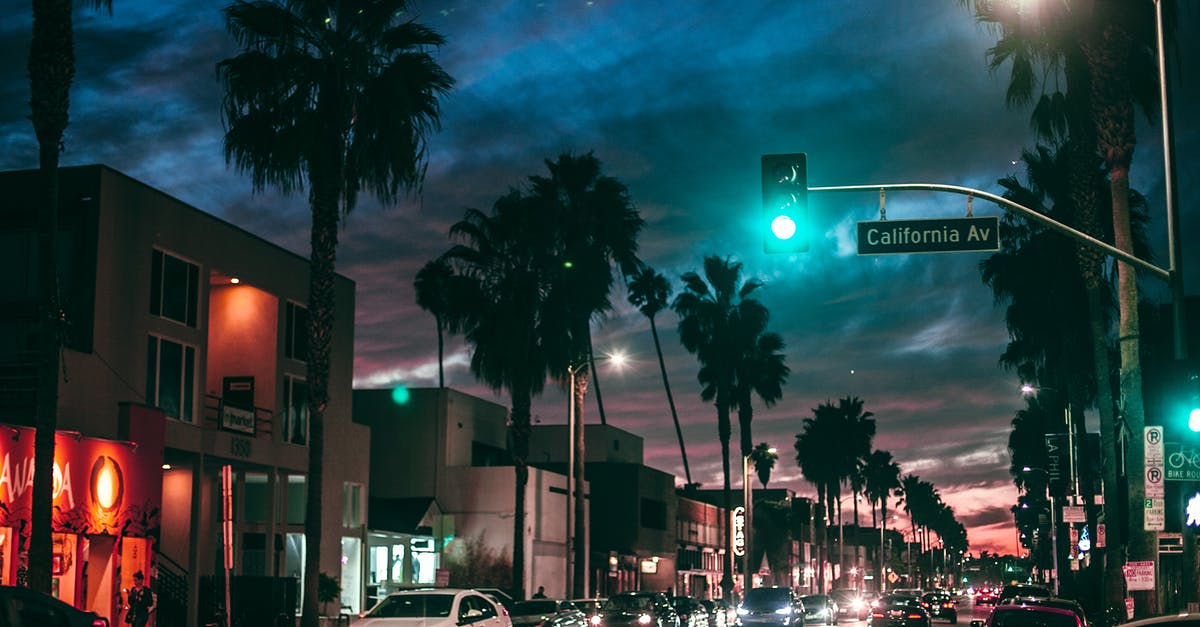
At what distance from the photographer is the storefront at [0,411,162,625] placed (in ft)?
82.9

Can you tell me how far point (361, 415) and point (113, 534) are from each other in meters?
28.8

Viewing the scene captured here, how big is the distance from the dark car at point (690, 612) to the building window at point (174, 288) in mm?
17863

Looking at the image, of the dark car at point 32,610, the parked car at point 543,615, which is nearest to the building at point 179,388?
the parked car at point 543,615

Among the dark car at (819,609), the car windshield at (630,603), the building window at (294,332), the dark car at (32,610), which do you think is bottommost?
the dark car at (819,609)

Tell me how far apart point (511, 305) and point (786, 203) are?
25.9 meters

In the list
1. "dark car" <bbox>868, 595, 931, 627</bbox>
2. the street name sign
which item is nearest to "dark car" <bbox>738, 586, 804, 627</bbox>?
"dark car" <bbox>868, 595, 931, 627</bbox>

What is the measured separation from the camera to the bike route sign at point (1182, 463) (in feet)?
81.4

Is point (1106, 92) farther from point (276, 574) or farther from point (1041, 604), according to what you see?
point (276, 574)

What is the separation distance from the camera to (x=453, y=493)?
55844 millimetres

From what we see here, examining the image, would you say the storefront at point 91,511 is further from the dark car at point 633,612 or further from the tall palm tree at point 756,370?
the tall palm tree at point 756,370

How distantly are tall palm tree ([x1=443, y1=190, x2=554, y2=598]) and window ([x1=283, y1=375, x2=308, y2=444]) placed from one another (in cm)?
577

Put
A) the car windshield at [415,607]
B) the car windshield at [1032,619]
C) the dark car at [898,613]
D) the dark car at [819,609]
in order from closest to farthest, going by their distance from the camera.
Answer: the car windshield at [1032,619] → the car windshield at [415,607] → the dark car at [898,613] → the dark car at [819,609]

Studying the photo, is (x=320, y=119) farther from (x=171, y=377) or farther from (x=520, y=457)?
(x=520, y=457)

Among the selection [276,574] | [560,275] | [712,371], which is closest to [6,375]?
[276,574]
